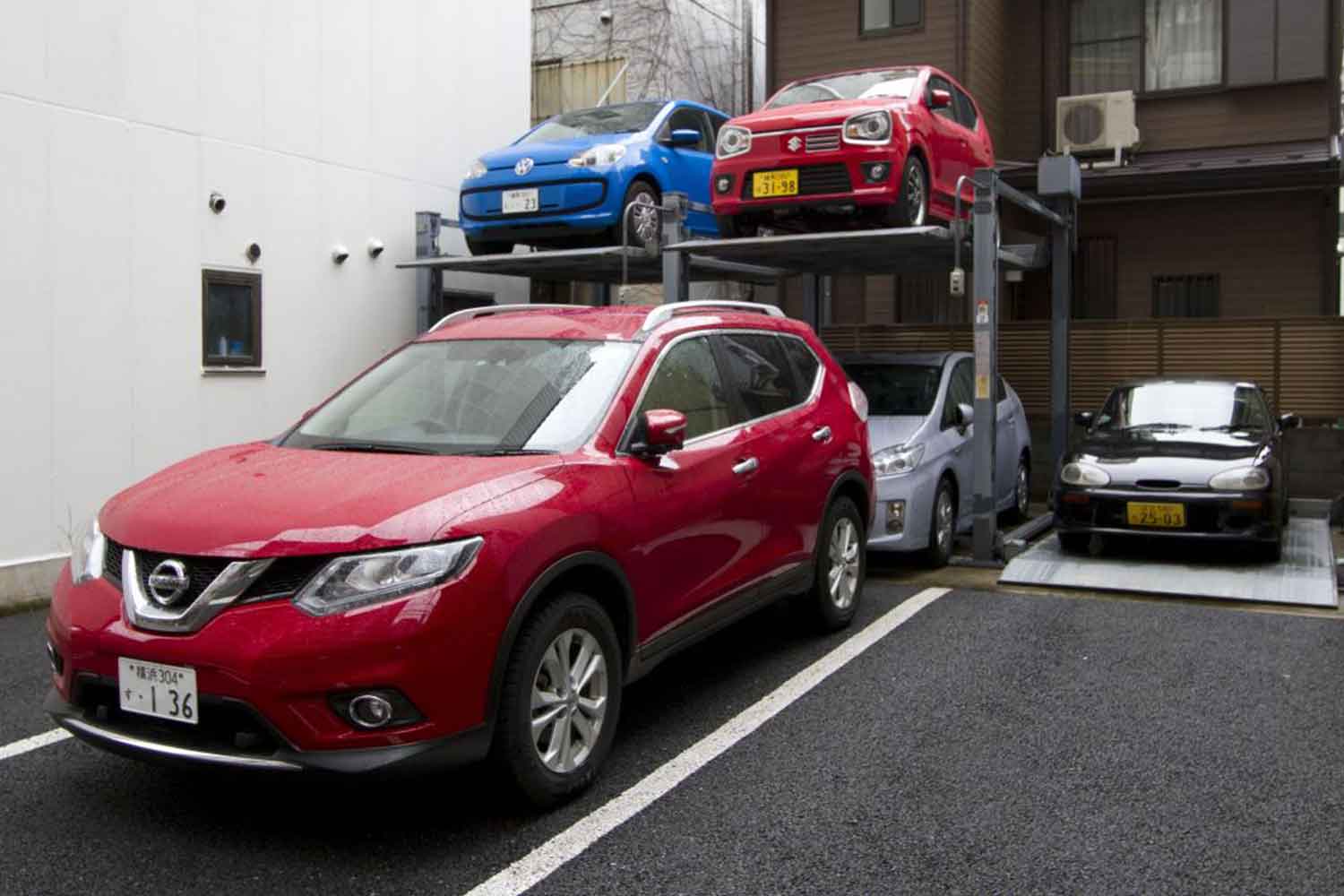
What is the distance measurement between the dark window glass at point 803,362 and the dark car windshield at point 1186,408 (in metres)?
4.14

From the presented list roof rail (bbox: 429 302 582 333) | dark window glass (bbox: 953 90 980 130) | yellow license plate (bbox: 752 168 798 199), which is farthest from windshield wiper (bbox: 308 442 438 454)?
dark window glass (bbox: 953 90 980 130)

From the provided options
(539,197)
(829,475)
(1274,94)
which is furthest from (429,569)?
(1274,94)

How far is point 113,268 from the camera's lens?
8297mm

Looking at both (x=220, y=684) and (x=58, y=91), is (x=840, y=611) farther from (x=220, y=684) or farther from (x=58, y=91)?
(x=58, y=91)

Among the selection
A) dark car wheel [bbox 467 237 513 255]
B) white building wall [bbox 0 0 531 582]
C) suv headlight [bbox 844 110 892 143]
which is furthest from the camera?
dark car wheel [bbox 467 237 513 255]

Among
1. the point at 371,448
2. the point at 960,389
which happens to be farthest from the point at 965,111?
the point at 371,448

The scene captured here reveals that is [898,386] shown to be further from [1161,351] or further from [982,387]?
[1161,351]

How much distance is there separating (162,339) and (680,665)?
4915 mm

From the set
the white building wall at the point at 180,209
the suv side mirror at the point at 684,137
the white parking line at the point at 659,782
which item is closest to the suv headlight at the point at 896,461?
the white parking line at the point at 659,782

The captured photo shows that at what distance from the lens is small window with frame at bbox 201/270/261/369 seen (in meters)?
9.09

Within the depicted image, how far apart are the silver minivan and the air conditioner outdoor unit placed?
17.5 ft

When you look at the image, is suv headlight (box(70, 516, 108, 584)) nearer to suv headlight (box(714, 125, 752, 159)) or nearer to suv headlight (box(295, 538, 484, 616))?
suv headlight (box(295, 538, 484, 616))

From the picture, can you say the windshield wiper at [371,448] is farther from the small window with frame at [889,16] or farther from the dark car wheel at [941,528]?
the small window with frame at [889,16]

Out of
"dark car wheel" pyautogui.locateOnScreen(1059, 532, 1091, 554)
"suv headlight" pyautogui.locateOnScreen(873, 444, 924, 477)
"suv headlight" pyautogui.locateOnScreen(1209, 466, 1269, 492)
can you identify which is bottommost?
"dark car wheel" pyautogui.locateOnScreen(1059, 532, 1091, 554)
